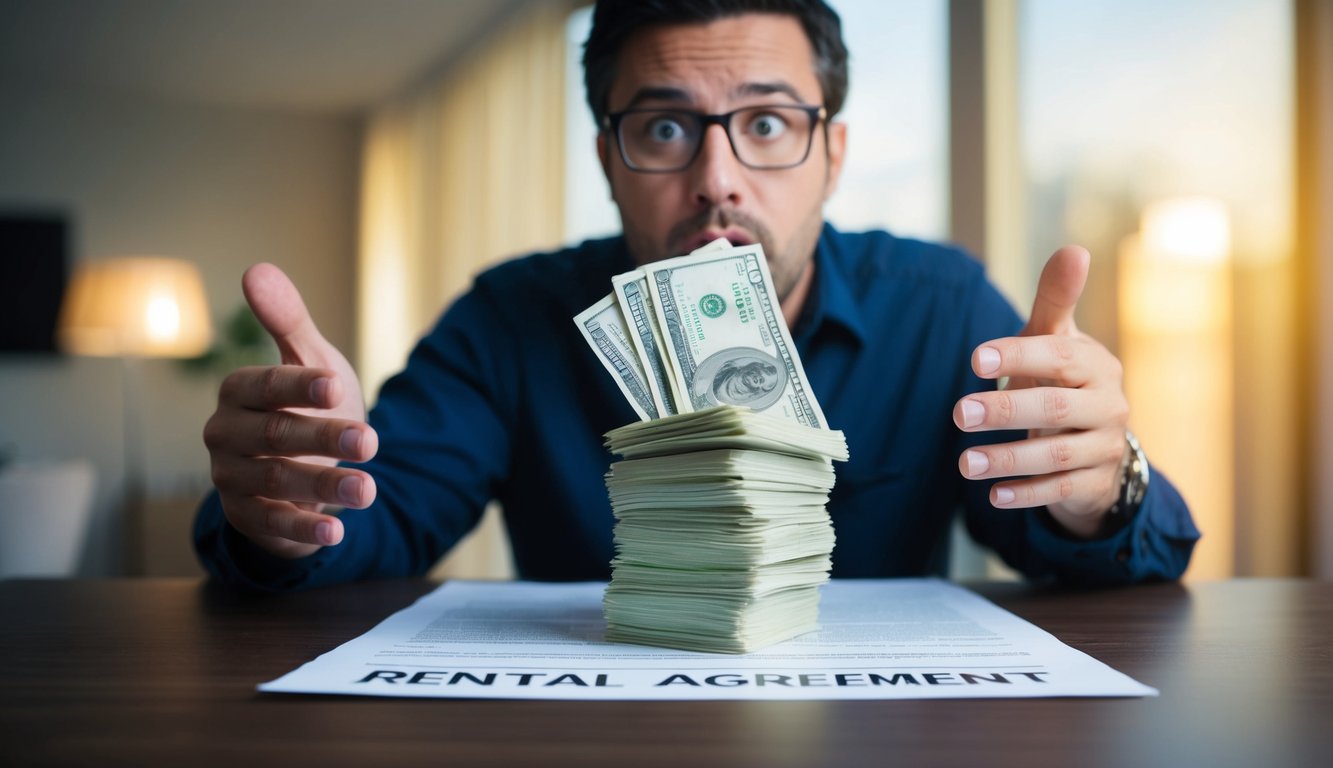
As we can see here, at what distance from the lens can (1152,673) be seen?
0.69m

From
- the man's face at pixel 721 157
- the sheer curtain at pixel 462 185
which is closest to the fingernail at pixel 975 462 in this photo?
the man's face at pixel 721 157

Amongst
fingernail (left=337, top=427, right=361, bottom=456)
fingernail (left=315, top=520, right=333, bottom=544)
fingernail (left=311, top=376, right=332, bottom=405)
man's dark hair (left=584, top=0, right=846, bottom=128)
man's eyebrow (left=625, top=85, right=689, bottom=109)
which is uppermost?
man's dark hair (left=584, top=0, right=846, bottom=128)

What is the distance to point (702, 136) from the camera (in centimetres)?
131

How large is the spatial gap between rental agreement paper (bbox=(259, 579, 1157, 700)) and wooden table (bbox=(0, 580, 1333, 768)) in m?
0.02

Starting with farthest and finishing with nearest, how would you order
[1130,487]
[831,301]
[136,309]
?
[136,309] → [831,301] → [1130,487]

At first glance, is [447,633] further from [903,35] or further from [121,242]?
[121,242]

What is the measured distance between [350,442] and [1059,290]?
67 centimetres

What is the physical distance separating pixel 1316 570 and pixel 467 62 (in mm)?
4779

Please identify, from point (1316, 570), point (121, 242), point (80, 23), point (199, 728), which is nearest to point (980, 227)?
point (1316, 570)

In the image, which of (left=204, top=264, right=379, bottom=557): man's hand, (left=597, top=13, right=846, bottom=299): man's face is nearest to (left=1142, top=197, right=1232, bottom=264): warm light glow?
(left=597, top=13, right=846, bottom=299): man's face

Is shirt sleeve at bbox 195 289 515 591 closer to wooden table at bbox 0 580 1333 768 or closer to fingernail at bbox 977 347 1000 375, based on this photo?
wooden table at bbox 0 580 1333 768

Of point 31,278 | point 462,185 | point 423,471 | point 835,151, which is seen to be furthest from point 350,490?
point 31,278

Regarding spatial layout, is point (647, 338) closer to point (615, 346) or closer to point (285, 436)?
point (615, 346)

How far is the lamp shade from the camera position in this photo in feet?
17.5
